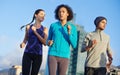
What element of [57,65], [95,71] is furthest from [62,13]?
[95,71]

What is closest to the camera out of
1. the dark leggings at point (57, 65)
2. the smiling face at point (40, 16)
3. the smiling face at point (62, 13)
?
the dark leggings at point (57, 65)

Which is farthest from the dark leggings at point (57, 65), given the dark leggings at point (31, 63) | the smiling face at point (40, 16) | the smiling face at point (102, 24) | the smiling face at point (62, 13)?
the smiling face at point (40, 16)

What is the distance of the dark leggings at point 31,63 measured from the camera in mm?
8156

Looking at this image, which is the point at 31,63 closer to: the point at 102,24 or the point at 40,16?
the point at 40,16

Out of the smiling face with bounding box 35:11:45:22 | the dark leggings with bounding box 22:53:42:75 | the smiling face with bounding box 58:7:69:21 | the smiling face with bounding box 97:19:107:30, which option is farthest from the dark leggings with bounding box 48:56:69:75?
the smiling face with bounding box 35:11:45:22

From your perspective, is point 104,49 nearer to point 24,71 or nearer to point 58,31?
point 58,31

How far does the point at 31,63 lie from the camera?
325 inches

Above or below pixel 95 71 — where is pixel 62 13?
above

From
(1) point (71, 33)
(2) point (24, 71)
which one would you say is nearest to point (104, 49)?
(1) point (71, 33)

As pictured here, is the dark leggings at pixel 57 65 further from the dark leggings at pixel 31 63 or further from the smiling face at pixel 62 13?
the smiling face at pixel 62 13

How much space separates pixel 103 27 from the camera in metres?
8.48

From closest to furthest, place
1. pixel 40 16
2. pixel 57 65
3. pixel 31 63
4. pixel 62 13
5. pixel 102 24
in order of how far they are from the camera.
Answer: pixel 57 65, pixel 62 13, pixel 31 63, pixel 102 24, pixel 40 16

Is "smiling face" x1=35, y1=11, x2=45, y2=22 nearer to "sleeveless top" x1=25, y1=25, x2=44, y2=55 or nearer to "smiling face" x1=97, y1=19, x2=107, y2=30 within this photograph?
"sleeveless top" x1=25, y1=25, x2=44, y2=55

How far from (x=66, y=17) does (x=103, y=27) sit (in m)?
0.96
